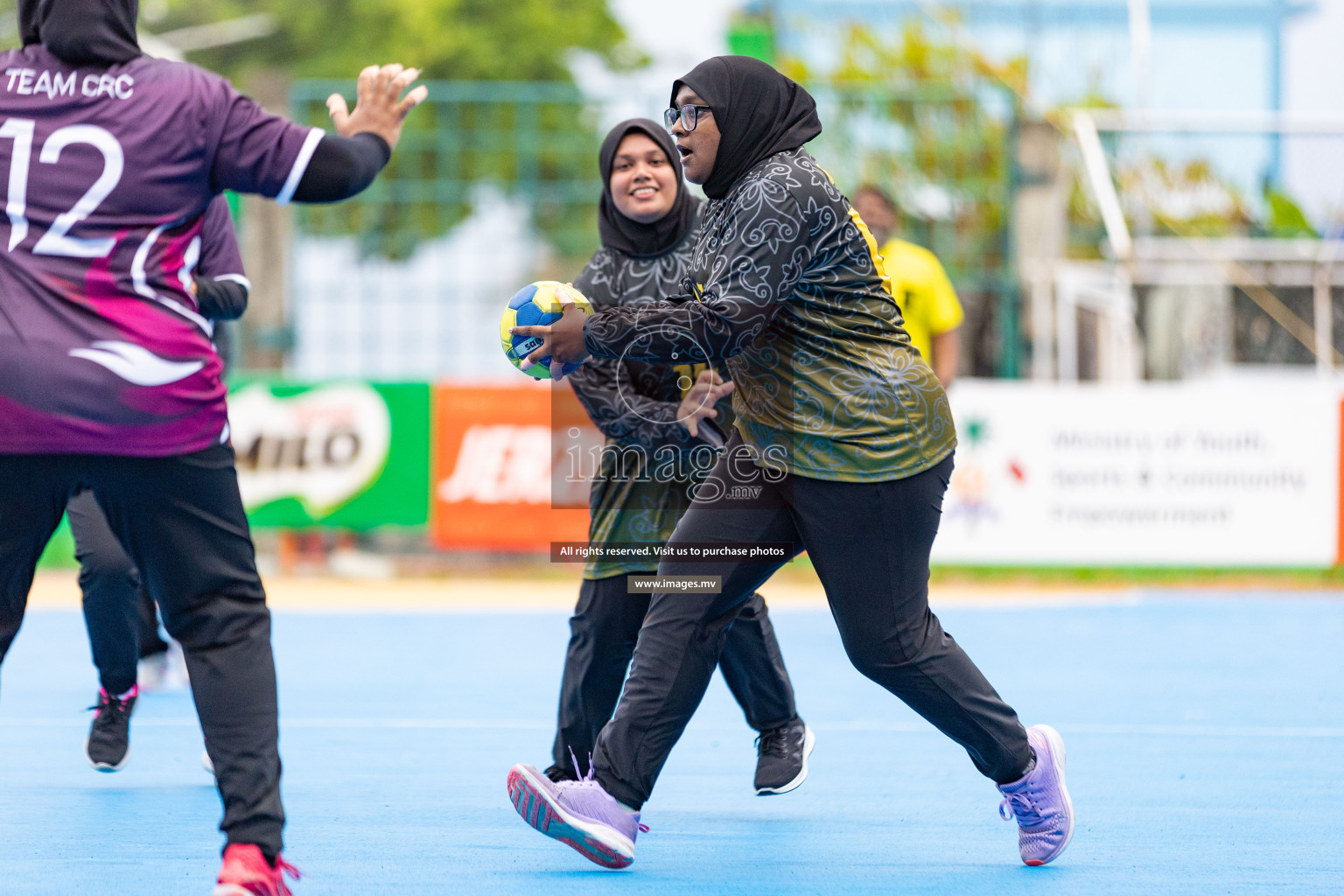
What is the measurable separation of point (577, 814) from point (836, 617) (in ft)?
2.59

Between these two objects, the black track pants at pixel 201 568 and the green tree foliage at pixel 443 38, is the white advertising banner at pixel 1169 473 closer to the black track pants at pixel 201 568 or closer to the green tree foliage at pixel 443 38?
the black track pants at pixel 201 568

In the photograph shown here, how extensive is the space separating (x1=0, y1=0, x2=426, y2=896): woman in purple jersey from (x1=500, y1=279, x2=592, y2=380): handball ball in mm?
650

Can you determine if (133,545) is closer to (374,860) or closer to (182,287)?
(182,287)

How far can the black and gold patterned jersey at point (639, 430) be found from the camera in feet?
15.0

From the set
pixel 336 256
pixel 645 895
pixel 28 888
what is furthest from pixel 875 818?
pixel 336 256

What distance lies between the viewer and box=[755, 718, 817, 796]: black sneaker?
482cm

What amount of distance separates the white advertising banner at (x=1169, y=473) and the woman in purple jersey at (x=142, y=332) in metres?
8.49

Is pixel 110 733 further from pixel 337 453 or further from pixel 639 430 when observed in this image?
pixel 337 453

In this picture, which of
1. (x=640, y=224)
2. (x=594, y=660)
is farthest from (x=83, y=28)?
(x=594, y=660)

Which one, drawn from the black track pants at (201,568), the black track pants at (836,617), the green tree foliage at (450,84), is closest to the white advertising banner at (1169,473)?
the green tree foliage at (450,84)

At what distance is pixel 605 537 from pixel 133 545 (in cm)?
153

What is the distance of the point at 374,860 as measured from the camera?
13.4ft

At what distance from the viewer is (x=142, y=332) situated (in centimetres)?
326

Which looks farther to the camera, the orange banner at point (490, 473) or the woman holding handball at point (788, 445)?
the orange banner at point (490, 473)
